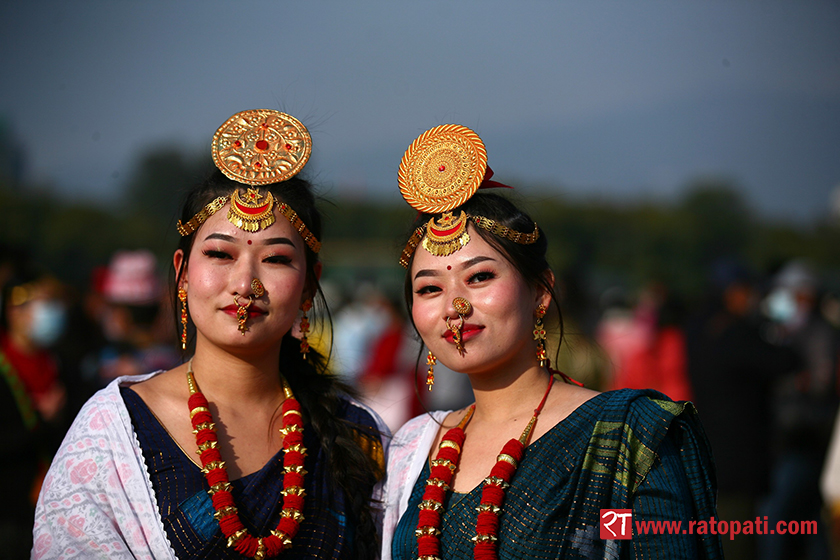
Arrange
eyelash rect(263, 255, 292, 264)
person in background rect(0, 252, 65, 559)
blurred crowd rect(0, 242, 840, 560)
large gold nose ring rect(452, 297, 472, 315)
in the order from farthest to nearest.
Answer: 1. blurred crowd rect(0, 242, 840, 560)
2. person in background rect(0, 252, 65, 559)
3. eyelash rect(263, 255, 292, 264)
4. large gold nose ring rect(452, 297, 472, 315)

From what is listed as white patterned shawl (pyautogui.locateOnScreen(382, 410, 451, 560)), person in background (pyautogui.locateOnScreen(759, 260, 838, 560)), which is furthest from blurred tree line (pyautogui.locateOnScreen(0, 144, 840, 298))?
white patterned shawl (pyautogui.locateOnScreen(382, 410, 451, 560))

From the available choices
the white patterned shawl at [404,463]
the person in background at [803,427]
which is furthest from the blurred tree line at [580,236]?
the white patterned shawl at [404,463]

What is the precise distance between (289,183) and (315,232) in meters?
0.22

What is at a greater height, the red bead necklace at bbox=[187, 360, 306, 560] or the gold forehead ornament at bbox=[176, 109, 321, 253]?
the gold forehead ornament at bbox=[176, 109, 321, 253]

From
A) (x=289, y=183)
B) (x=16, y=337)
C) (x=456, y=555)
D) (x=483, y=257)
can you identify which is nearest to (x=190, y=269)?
→ (x=289, y=183)

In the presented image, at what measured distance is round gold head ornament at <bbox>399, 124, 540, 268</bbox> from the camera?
8.75 feet

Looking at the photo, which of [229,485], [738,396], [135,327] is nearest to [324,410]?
[229,485]

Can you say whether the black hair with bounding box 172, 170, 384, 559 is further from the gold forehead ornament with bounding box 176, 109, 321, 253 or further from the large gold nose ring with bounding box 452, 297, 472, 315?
the large gold nose ring with bounding box 452, 297, 472, 315

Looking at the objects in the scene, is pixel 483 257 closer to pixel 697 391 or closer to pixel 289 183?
pixel 289 183

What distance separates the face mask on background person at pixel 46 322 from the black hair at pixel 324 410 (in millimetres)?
2405

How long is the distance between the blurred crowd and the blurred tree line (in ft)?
3.37

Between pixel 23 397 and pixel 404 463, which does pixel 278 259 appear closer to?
pixel 404 463

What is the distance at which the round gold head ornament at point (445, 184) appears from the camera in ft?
8.75

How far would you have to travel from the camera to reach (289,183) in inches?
115
